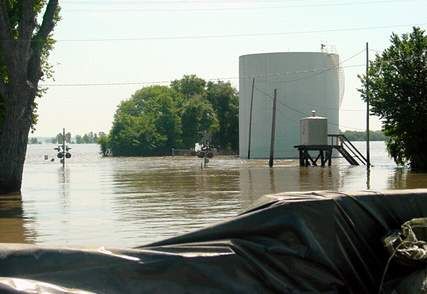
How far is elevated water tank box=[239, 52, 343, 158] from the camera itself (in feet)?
198

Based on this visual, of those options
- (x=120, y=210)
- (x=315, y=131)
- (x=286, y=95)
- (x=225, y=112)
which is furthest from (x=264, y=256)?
(x=225, y=112)

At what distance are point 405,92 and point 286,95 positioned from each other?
26.3 metres

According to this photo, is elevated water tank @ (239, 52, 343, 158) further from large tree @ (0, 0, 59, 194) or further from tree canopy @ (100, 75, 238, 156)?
large tree @ (0, 0, 59, 194)

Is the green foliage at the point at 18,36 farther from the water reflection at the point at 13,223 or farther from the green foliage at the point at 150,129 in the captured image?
the green foliage at the point at 150,129

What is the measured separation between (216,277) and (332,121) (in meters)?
57.9

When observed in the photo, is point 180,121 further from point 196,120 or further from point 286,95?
point 286,95

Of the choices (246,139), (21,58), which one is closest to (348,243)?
(21,58)

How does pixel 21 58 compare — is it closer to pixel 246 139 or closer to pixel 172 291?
pixel 172 291

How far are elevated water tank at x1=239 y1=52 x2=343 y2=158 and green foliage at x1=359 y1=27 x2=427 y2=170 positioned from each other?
24086 millimetres

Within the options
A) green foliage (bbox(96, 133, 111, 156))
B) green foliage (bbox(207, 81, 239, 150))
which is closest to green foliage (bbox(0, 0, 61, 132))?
green foliage (bbox(207, 81, 239, 150))

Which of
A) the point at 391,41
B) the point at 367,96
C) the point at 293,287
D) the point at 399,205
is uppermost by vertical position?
the point at 391,41

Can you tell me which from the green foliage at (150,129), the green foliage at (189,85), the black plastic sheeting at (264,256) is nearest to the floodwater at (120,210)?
the black plastic sheeting at (264,256)

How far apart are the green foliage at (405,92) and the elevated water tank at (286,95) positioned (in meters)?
24.1

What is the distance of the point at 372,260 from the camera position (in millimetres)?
5680
